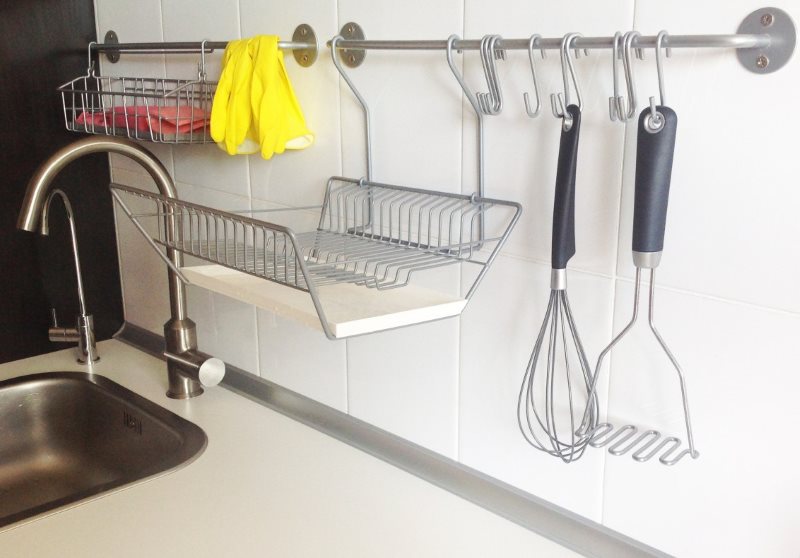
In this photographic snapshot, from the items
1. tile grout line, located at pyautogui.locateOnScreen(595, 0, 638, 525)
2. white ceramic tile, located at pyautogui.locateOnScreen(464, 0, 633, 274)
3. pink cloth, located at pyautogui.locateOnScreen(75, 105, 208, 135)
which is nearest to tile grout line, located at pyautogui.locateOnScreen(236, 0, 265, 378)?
pink cloth, located at pyautogui.locateOnScreen(75, 105, 208, 135)

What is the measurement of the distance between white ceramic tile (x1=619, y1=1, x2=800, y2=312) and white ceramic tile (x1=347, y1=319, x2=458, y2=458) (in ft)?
1.12

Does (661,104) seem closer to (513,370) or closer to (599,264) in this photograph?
(599,264)

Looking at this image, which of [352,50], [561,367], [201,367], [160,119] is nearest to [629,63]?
[561,367]

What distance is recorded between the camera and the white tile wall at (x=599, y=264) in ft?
2.38

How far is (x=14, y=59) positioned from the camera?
1.42 m

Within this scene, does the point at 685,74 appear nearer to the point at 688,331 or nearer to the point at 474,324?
the point at 688,331

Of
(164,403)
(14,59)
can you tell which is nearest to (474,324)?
(164,403)

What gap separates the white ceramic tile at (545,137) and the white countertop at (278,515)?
1.07 feet

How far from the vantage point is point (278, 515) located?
990 millimetres

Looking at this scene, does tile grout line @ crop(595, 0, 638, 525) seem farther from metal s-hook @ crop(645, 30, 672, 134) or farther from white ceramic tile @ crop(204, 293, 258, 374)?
white ceramic tile @ crop(204, 293, 258, 374)

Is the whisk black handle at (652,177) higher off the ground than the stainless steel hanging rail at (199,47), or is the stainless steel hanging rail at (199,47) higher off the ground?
the stainless steel hanging rail at (199,47)

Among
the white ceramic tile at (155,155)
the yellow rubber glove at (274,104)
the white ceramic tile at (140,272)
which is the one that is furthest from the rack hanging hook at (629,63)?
the white ceramic tile at (140,272)

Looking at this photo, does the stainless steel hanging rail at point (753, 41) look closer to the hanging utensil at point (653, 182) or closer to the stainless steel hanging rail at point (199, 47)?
the hanging utensil at point (653, 182)

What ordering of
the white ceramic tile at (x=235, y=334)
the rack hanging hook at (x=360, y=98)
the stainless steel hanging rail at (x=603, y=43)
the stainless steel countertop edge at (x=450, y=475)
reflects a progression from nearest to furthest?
the stainless steel hanging rail at (x=603, y=43) < the stainless steel countertop edge at (x=450, y=475) < the rack hanging hook at (x=360, y=98) < the white ceramic tile at (x=235, y=334)
